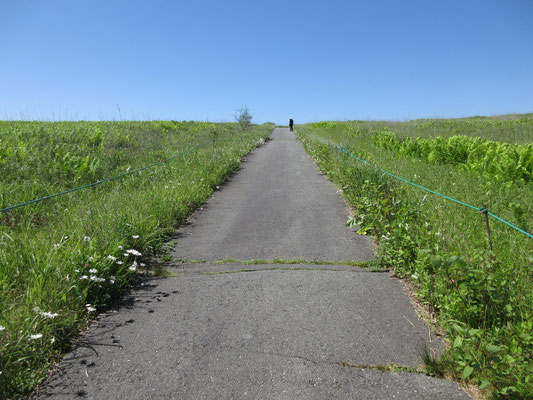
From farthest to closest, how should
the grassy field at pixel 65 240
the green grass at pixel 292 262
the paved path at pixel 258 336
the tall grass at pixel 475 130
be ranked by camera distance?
1. the tall grass at pixel 475 130
2. the green grass at pixel 292 262
3. the grassy field at pixel 65 240
4. the paved path at pixel 258 336

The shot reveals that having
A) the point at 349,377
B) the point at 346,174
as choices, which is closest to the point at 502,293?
the point at 349,377

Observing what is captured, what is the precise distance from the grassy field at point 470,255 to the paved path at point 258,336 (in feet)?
0.95

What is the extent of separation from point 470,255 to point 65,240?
185 inches

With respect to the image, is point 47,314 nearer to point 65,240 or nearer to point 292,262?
point 65,240

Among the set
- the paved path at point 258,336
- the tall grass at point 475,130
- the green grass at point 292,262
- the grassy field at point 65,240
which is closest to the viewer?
the paved path at point 258,336

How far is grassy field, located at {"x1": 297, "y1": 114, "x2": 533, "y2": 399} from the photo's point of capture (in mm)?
2701

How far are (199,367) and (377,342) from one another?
63.6 inches

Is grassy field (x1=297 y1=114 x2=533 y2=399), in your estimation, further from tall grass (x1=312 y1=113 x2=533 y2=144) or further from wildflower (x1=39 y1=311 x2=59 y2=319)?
tall grass (x1=312 y1=113 x2=533 y2=144)

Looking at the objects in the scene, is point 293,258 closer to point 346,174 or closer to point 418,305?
point 418,305

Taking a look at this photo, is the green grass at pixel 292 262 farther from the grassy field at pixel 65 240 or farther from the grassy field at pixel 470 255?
the grassy field at pixel 65 240

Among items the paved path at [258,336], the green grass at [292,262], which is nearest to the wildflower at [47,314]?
the paved path at [258,336]

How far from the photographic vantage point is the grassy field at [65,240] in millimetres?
3008

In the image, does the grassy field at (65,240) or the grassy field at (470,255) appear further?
the grassy field at (65,240)

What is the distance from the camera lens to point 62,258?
4.02 meters
